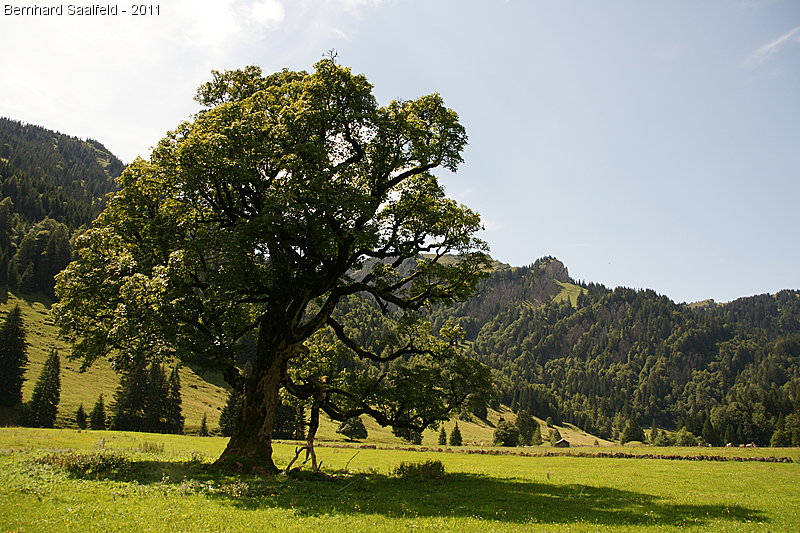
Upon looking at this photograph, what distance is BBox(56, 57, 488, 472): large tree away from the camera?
22422 mm

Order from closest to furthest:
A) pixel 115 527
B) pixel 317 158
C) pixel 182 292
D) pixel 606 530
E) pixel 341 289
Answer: pixel 115 527, pixel 606 530, pixel 182 292, pixel 317 158, pixel 341 289

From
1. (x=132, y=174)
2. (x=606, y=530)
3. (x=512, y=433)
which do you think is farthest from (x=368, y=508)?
(x=512, y=433)

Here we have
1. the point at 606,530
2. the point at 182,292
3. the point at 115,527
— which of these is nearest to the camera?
the point at 115,527

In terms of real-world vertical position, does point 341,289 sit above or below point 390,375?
above

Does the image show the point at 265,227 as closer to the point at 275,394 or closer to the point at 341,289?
Result: the point at 341,289

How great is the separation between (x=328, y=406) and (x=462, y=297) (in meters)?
10.5

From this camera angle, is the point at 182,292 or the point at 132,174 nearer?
the point at 182,292

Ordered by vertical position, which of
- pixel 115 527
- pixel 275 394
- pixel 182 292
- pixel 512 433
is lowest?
pixel 512 433

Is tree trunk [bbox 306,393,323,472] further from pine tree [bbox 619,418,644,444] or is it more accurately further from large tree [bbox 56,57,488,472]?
pine tree [bbox 619,418,644,444]

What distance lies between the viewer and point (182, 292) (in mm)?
22000

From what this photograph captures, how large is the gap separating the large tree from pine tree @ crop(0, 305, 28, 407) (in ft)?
266

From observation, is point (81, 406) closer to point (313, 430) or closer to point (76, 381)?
point (76, 381)

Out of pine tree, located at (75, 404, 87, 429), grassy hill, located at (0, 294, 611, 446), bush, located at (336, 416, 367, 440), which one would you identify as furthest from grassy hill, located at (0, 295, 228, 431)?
bush, located at (336, 416, 367, 440)

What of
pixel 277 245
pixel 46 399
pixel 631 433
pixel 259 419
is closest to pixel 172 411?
pixel 46 399
